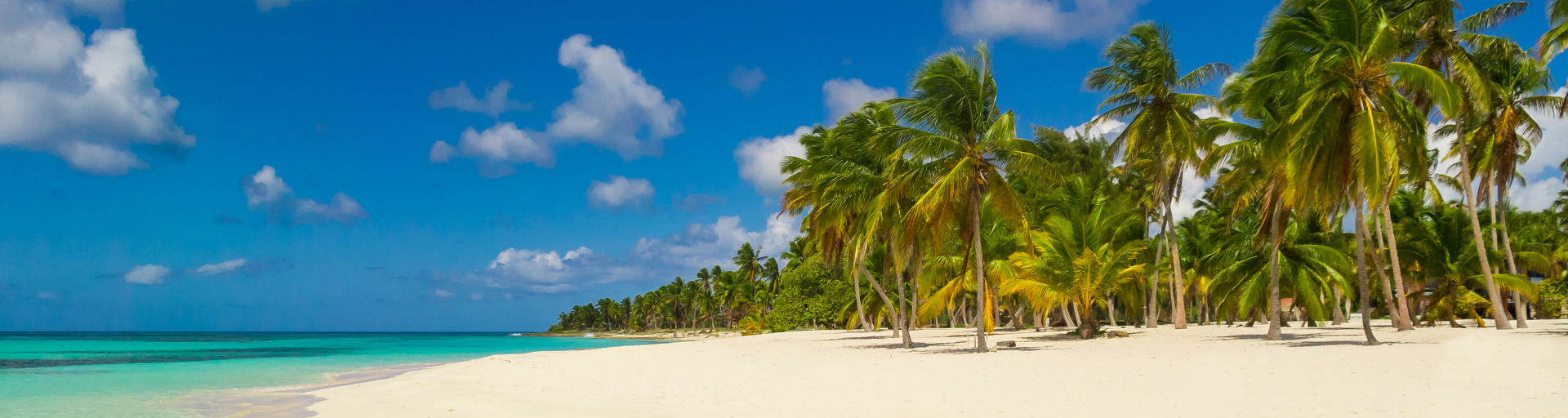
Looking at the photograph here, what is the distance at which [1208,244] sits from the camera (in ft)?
105

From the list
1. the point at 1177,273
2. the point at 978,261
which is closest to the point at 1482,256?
the point at 1177,273

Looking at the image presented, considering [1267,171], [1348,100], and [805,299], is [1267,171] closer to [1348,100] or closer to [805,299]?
[1348,100]

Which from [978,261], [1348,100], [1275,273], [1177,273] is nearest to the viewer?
[1348,100]

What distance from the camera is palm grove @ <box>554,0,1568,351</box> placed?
13.7 metres

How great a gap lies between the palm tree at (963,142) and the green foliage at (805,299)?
97.9 feet

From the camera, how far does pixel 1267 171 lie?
15805 mm

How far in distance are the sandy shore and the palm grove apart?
2.31 meters

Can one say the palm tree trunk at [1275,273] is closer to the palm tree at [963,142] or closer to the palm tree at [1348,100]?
the palm tree at [1348,100]

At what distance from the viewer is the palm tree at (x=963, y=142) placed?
14.8 meters

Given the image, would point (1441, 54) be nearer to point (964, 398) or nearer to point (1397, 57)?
point (1397, 57)

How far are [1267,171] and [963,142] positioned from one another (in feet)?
21.1

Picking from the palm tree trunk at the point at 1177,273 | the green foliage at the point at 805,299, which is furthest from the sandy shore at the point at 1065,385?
the green foliage at the point at 805,299

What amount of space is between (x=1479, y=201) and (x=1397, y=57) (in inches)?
281

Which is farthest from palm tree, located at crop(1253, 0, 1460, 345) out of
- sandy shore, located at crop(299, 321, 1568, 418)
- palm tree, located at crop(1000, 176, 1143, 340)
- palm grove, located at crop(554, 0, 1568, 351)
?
palm tree, located at crop(1000, 176, 1143, 340)
